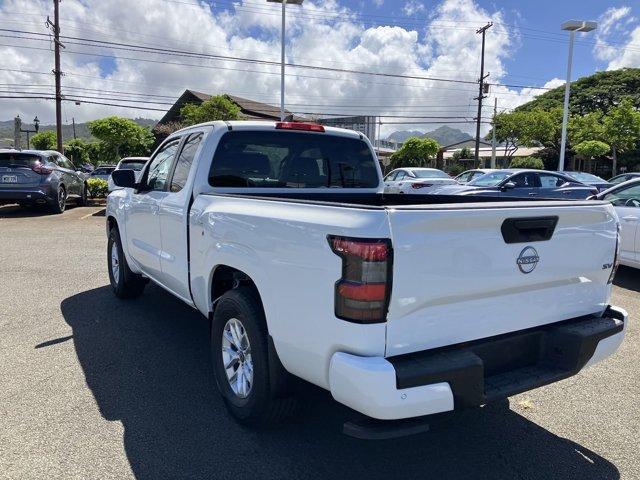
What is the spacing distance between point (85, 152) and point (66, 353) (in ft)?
203

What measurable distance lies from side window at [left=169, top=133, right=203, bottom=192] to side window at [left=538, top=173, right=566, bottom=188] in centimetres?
1288

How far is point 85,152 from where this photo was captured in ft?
196

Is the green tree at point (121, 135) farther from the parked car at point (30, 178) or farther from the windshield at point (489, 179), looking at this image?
the windshield at point (489, 179)

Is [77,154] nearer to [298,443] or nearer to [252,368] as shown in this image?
[252,368]

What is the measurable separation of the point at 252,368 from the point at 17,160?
13161mm

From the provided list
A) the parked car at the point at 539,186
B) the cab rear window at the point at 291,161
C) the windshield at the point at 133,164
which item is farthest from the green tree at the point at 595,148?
the cab rear window at the point at 291,161

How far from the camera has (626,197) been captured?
7.50 meters

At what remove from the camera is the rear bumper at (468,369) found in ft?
7.23

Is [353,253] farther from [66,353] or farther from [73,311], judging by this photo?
[73,311]

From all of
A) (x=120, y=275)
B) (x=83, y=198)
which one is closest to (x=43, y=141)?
(x=83, y=198)

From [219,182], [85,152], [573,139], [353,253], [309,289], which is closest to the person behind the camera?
[353,253]

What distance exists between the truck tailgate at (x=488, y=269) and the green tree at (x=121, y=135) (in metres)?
38.2

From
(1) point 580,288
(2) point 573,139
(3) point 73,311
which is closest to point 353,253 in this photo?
(1) point 580,288

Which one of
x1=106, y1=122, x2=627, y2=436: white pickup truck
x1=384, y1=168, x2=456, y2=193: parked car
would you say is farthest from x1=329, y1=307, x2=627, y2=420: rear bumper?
x1=384, y1=168, x2=456, y2=193: parked car
